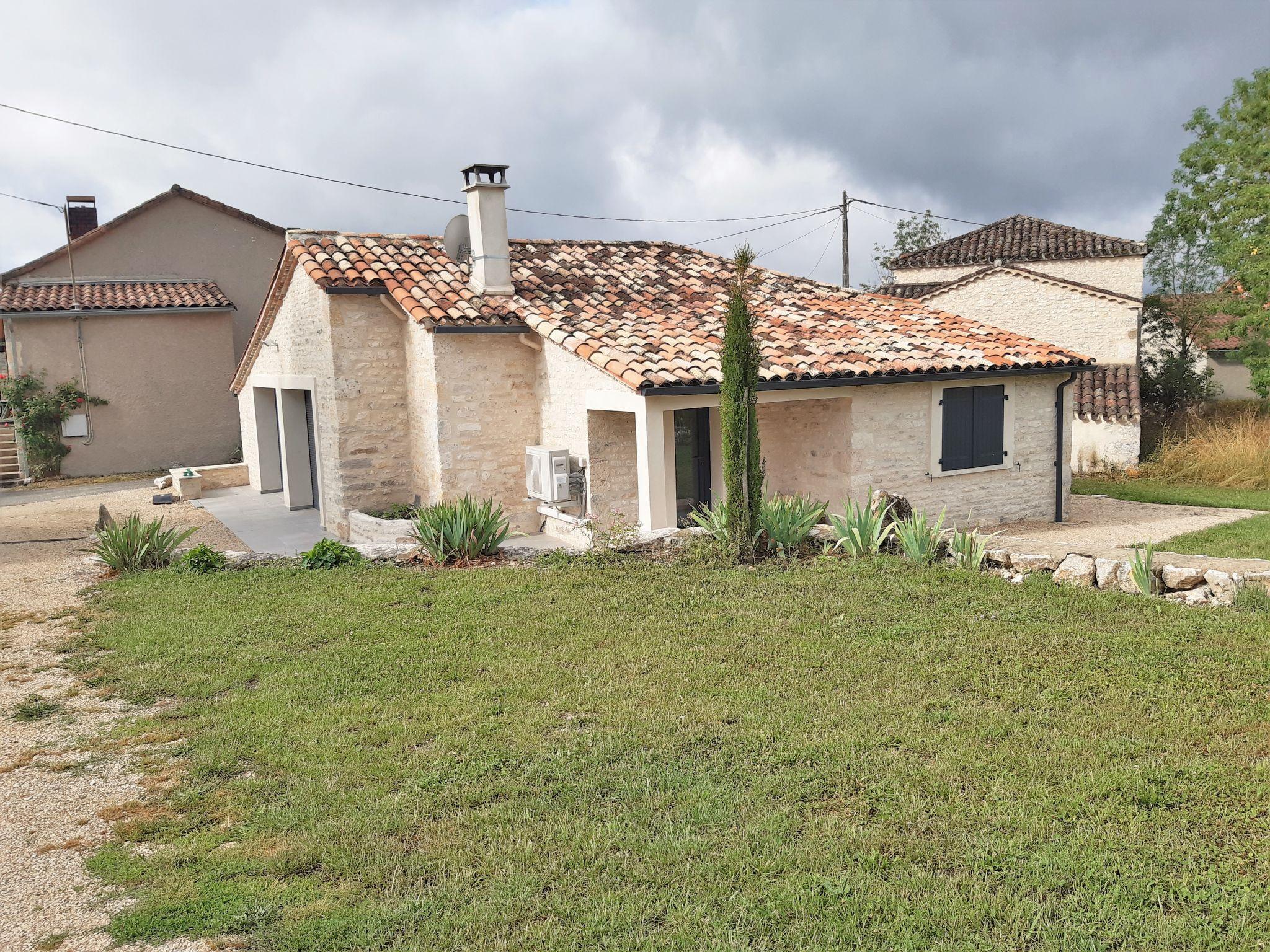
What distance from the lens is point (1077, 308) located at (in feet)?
75.2

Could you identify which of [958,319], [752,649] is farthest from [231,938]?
[958,319]


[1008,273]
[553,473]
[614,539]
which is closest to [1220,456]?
[1008,273]

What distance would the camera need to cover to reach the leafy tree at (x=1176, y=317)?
912 inches

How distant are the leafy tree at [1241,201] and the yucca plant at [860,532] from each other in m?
15.3

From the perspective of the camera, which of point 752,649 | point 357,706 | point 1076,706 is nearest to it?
point 1076,706

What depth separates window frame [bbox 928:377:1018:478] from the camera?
Answer: 1338cm

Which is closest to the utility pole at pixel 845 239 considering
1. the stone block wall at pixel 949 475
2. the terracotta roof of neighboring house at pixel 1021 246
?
the terracotta roof of neighboring house at pixel 1021 246

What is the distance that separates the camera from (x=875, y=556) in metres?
9.48

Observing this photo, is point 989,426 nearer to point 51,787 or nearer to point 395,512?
point 395,512

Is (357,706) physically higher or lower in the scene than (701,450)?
lower

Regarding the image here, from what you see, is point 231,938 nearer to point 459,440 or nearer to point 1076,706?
point 1076,706

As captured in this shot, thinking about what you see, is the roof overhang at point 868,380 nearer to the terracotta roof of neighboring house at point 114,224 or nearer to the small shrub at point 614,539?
the small shrub at point 614,539

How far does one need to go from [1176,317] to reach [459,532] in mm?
22769

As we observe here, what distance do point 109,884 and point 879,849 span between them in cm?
345
